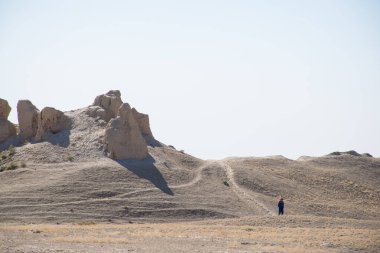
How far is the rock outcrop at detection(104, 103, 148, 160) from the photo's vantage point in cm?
4578

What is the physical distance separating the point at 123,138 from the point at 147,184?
529cm

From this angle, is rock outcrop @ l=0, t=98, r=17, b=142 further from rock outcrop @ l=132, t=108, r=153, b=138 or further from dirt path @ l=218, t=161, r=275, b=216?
dirt path @ l=218, t=161, r=275, b=216

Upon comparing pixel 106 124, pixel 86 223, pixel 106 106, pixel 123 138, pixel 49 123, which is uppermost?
pixel 106 106

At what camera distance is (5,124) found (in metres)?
52.0

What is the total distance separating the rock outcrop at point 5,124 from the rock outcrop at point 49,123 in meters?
4.03

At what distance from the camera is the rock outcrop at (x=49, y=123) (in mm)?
49062

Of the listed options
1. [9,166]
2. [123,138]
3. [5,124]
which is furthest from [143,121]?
[9,166]

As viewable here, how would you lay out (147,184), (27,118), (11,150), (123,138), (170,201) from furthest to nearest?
(27,118) < (11,150) < (123,138) < (147,184) < (170,201)

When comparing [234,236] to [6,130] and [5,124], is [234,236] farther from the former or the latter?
[5,124]

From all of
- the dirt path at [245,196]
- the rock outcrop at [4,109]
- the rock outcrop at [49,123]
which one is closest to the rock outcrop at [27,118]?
the rock outcrop at [49,123]

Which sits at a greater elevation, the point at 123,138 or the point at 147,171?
the point at 123,138

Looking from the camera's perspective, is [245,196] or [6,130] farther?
[6,130]

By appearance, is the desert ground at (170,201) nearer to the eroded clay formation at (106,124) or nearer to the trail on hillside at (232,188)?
the trail on hillside at (232,188)

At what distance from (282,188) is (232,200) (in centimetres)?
799
